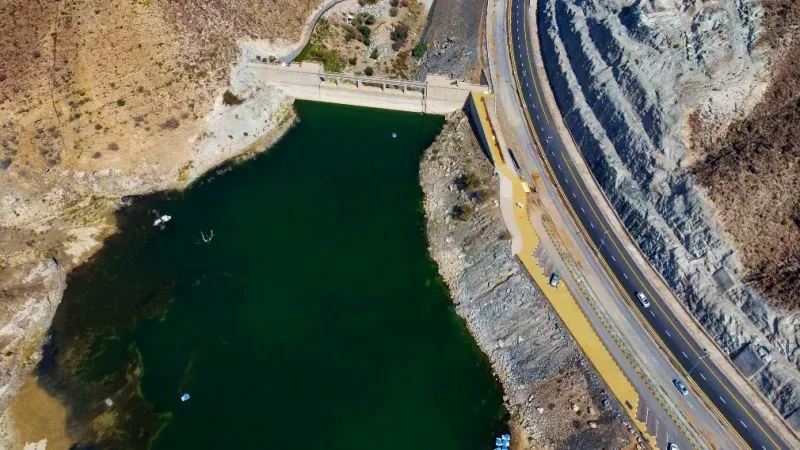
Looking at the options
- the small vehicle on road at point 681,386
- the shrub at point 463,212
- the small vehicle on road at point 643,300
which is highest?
the shrub at point 463,212

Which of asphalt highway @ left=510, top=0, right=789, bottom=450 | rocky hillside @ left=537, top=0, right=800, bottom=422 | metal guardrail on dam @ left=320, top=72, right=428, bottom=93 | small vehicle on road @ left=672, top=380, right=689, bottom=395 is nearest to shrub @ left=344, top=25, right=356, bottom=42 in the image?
metal guardrail on dam @ left=320, top=72, right=428, bottom=93

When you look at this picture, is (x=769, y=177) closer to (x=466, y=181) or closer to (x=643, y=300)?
(x=643, y=300)

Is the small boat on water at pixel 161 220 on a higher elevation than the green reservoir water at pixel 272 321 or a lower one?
higher

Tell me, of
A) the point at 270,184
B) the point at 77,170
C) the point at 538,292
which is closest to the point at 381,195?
the point at 270,184

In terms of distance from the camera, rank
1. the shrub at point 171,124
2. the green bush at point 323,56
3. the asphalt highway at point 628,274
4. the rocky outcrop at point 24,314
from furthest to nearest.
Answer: the green bush at point 323,56 < the shrub at point 171,124 < the rocky outcrop at point 24,314 < the asphalt highway at point 628,274

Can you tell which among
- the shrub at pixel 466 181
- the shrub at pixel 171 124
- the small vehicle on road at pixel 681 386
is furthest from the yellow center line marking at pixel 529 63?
the shrub at pixel 171 124

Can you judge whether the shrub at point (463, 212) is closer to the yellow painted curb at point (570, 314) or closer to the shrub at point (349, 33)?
the yellow painted curb at point (570, 314)

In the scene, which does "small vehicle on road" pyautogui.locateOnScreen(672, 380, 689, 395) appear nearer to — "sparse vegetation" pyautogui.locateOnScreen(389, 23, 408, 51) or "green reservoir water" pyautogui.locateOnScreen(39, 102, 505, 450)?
"green reservoir water" pyautogui.locateOnScreen(39, 102, 505, 450)
